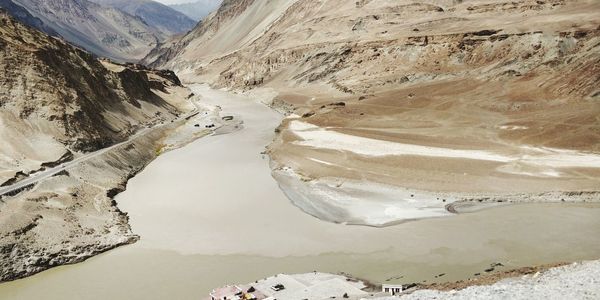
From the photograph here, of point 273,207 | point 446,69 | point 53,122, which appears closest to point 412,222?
point 273,207

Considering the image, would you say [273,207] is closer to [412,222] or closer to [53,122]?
[412,222]

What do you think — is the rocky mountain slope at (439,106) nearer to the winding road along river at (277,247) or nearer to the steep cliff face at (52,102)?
the winding road along river at (277,247)

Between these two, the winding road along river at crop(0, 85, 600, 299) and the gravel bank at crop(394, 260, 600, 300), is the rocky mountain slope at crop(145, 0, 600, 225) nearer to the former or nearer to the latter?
the winding road along river at crop(0, 85, 600, 299)

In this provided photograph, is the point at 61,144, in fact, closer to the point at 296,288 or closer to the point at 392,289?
the point at 296,288

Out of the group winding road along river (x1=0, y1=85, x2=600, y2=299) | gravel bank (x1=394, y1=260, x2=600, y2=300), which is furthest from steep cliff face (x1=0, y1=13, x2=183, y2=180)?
gravel bank (x1=394, y1=260, x2=600, y2=300)

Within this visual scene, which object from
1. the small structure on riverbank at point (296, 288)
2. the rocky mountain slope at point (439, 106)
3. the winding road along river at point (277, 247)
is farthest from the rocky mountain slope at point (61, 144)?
the rocky mountain slope at point (439, 106)
